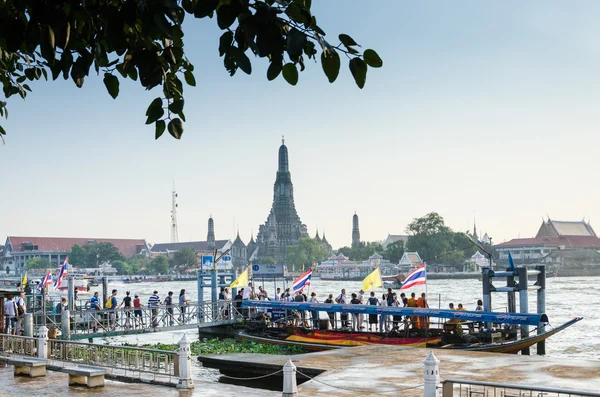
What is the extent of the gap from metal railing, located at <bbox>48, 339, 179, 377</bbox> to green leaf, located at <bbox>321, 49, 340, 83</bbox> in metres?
12.5

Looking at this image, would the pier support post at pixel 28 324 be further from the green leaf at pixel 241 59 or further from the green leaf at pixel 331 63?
the green leaf at pixel 331 63

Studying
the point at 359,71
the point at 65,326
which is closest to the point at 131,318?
the point at 65,326

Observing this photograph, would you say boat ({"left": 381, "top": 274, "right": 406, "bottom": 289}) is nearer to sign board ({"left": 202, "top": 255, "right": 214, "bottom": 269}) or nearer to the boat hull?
the boat hull

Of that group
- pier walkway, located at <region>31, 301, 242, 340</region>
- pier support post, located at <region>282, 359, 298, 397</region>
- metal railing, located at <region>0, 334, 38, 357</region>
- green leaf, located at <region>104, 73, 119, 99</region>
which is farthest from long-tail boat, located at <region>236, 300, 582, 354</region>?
green leaf, located at <region>104, 73, 119, 99</region>

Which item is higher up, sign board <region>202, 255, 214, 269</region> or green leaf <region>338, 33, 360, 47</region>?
green leaf <region>338, 33, 360, 47</region>

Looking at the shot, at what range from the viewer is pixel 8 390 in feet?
53.4

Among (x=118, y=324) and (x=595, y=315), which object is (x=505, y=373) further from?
(x=595, y=315)

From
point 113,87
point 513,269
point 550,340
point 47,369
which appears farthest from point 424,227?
point 113,87

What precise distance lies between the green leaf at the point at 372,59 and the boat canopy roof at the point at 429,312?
781 inches

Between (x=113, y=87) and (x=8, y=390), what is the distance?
1263 cm

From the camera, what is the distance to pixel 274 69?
4.78 meters

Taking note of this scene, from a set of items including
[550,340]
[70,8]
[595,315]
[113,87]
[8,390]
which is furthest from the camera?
[595,315]

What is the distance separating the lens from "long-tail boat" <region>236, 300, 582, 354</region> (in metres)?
23.9

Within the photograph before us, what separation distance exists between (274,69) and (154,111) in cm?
102
